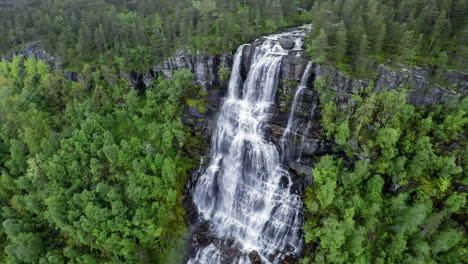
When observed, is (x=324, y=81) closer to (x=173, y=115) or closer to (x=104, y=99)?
(x=173, y=115)

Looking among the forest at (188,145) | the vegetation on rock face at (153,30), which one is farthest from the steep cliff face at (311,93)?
the vegetation on rock face at (153,30)

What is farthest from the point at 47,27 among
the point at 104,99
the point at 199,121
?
the point at 199,121

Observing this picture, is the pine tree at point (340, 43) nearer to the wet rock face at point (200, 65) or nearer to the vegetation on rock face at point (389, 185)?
the vegetation on rock face at point (389, 185)

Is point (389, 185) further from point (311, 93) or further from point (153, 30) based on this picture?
point (153, 30)

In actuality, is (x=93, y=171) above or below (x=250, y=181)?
above

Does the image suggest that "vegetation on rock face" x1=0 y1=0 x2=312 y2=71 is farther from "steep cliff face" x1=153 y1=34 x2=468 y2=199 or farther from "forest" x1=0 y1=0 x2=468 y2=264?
"steep cliff face" x1=153 y1=34 x2=468 y2=199

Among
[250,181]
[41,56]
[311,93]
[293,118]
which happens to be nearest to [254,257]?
[250,181]

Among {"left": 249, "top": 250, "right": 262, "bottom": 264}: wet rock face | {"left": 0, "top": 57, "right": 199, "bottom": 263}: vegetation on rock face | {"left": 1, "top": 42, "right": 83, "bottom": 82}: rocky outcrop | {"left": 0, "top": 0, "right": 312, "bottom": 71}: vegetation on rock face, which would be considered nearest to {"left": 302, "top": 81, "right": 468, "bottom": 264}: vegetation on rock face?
{"left": 249, "top": 250, "right": 262, "bottom": 264}: wet rock face
